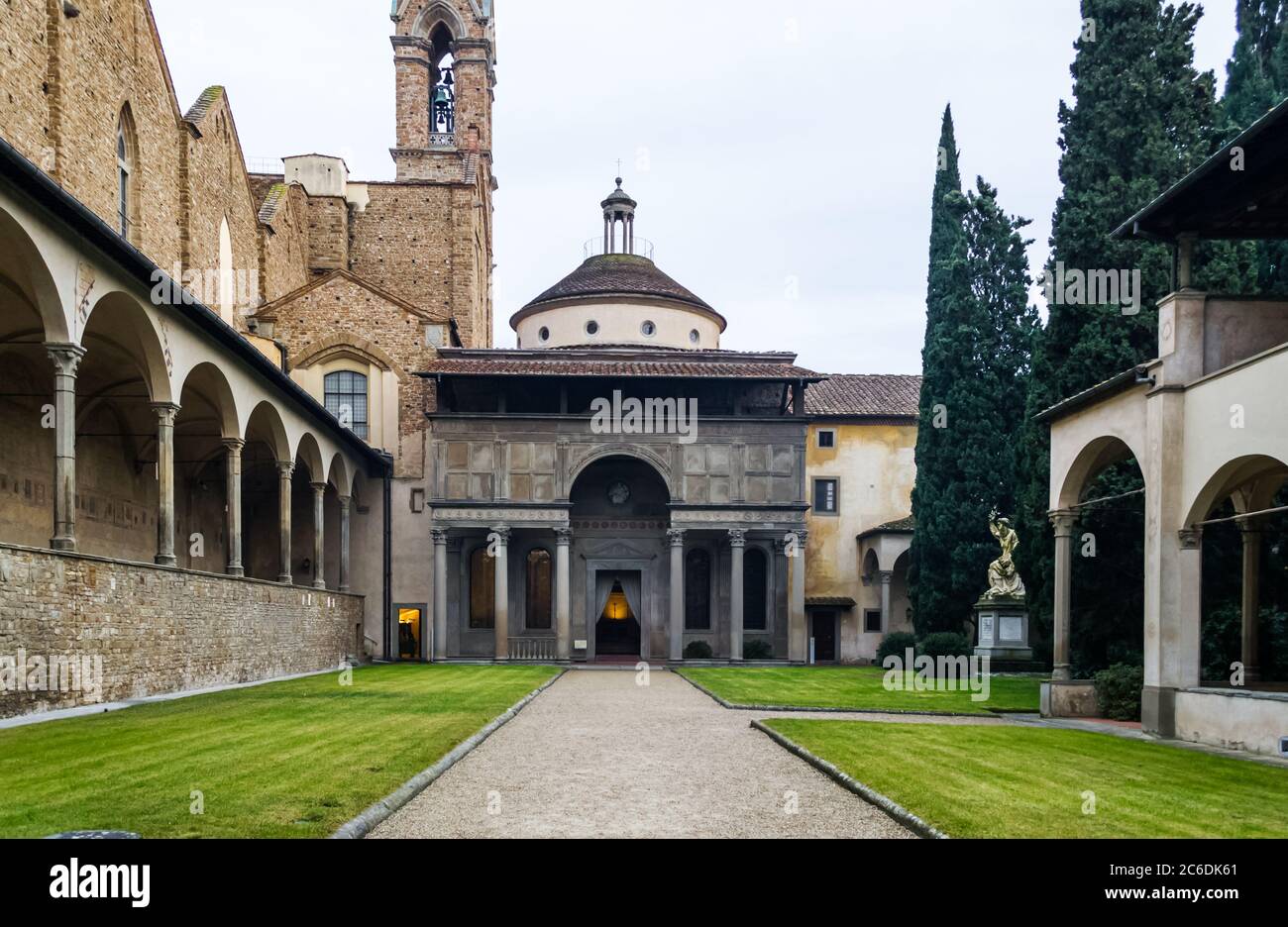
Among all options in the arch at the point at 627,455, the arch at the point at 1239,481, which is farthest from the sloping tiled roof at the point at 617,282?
the arch at the point at 1239,481

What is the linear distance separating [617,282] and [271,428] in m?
19.3

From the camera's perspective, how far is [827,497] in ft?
137

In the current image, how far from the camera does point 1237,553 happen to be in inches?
736

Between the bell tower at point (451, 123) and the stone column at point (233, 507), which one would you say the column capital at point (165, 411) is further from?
the bell tower at point (451, 123)

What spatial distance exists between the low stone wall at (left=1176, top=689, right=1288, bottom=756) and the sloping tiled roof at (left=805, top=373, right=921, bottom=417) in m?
27.1

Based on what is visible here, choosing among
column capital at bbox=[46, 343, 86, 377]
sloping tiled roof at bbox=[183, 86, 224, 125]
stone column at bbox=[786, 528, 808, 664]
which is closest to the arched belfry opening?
sloping tiled roof at bbox=[183, 86, 224, 125]

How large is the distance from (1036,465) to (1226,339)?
356 inches

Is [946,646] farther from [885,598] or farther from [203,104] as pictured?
[203,104]

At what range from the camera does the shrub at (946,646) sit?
1276 inches

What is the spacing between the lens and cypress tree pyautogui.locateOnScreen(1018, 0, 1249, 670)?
66.7 ft

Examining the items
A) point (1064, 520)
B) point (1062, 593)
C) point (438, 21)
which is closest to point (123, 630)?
point (1062, 593)

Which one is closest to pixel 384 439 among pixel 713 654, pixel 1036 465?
pixel 713 654

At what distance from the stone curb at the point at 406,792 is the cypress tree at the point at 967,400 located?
21675mm

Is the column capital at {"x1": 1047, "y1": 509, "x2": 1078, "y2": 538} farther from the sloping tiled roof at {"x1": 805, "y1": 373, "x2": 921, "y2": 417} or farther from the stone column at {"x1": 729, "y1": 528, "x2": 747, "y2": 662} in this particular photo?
the sloping tiled roof at {"x1": 805, "y1": 373, "x2": 921, "y2": 417}
